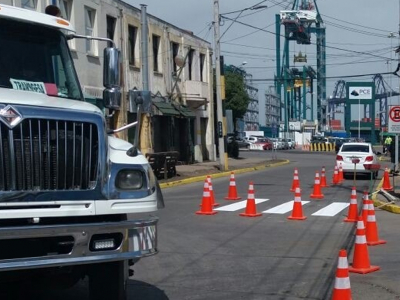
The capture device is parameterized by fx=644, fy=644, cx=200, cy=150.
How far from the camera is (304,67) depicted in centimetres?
10400

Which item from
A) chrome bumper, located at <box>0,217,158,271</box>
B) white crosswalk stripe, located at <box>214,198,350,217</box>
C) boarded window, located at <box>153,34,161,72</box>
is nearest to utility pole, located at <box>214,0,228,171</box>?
boarded window, located at <box>153,34,161,72</box>

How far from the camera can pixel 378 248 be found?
34.7 feet

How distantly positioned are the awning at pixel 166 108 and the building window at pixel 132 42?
238 cm

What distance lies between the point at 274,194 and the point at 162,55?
14655 millimetres

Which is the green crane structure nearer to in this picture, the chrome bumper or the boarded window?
the boarded window

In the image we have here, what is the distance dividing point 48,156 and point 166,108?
26195mm

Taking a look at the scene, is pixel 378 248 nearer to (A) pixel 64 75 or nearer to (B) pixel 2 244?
(A) pixel 64 75

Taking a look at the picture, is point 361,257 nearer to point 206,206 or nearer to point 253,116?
point 206,206

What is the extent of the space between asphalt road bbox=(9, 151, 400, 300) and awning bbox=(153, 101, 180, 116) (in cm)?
1438

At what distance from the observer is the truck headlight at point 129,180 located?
568 centimetres

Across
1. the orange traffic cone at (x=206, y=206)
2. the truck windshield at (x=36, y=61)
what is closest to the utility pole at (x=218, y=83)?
the orange traffic cone at (x=206, y=206)

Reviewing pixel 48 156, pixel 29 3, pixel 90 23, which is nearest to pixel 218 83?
pixel 90 23

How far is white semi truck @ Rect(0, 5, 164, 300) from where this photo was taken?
5.11 m

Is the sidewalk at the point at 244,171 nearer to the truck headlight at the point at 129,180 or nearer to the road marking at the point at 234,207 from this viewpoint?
the road marking at the point at 234,207
